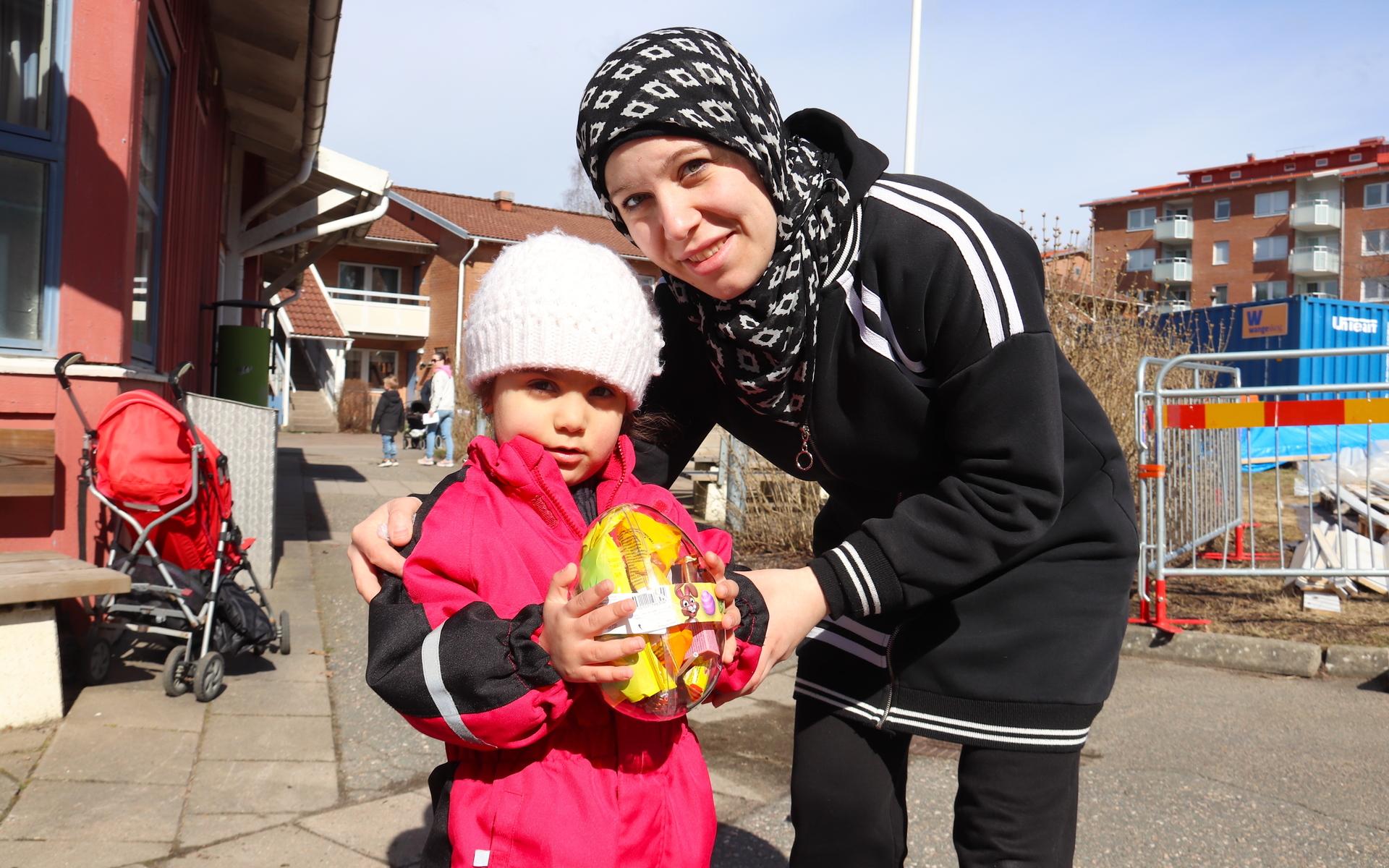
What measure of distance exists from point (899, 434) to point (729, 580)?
42cm

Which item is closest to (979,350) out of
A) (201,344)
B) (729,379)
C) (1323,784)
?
(729,379)

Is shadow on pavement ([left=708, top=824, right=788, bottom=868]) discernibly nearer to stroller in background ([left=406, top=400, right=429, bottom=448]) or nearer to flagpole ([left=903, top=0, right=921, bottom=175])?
flagpole ([left=903, top=0, right=921, bottom=175])

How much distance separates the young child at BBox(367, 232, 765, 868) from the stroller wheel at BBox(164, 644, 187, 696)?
323cm

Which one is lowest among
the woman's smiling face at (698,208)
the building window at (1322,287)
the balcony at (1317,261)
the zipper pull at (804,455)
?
the zipper pull at (804,455)

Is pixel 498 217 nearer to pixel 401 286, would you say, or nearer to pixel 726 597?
pixel 401 286

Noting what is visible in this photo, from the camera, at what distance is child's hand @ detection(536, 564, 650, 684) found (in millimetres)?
1420

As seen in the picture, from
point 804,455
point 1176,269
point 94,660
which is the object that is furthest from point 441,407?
point 1176,269

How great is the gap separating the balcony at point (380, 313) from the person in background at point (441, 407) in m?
22.5

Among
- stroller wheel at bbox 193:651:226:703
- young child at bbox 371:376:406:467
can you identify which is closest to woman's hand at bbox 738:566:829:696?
stroller wheel at bbox 193:651:226:703

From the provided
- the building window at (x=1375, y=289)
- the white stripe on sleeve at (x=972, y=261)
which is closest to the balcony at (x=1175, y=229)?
the building window at (x=1375, y=289)

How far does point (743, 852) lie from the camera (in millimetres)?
3232

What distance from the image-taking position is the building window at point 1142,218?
244 ft

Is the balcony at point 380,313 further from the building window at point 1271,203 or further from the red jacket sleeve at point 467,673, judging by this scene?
the building window at point 1271,203

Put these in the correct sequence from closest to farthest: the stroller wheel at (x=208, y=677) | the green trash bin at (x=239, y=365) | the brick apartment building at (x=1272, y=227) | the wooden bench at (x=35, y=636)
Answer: the wooden bench at (x=35, y=636)
the stroller wheel at (x=208, y=677)
the green trash bin at (x=239, y=365)
the brick apartment building at (x=1272, y=227)
